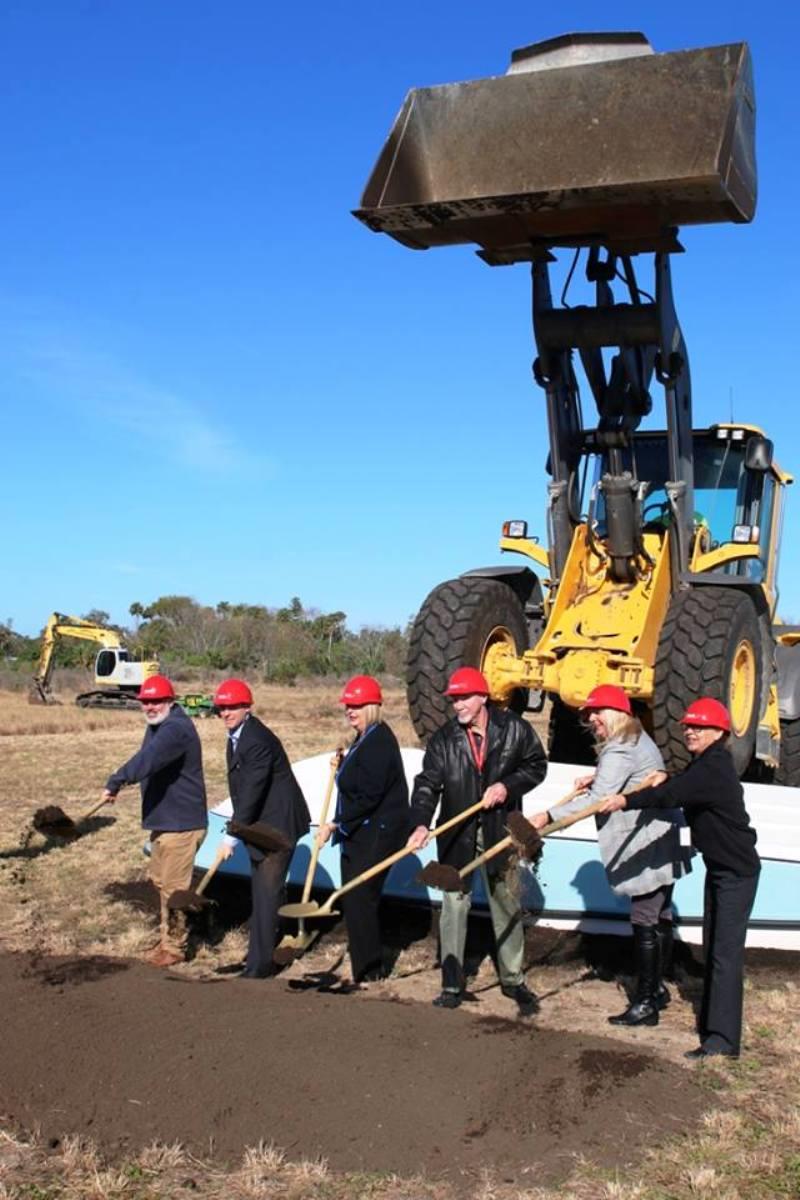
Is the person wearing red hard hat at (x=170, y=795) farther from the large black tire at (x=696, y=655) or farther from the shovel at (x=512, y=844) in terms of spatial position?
the large black tire at (x=696, y=655)

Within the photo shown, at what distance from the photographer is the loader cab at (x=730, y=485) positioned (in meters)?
10.1

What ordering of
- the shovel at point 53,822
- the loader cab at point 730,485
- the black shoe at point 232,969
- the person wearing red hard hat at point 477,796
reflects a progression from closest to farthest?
the person wearing red hard hat at point 477,796
the black shoe at point 232,969
the shovel at point 53,822
the loader cab at point 730,485

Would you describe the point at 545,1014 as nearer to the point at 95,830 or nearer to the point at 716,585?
the point at 716,585

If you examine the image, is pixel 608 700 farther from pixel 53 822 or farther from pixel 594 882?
pixel 53 822

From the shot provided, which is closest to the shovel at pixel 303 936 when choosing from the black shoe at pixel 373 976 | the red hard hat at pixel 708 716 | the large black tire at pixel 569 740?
the black shoe at pixel 373 976

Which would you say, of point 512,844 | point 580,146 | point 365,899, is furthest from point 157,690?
point 580,146

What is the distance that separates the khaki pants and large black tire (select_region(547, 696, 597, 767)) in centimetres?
426

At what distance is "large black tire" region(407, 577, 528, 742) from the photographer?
8.94 meters

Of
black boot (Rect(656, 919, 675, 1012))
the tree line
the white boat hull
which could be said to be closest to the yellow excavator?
the tree line

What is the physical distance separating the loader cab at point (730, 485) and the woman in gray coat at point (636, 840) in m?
3.77

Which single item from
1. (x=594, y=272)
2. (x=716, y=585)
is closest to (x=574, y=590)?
(x=716, y=585)

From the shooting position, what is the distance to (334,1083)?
17.0ft

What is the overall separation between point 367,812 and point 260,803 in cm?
62

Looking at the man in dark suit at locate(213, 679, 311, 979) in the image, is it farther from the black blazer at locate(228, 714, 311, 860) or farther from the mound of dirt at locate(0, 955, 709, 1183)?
the mound of dirt at locate(0, 955, 709, 1183)
